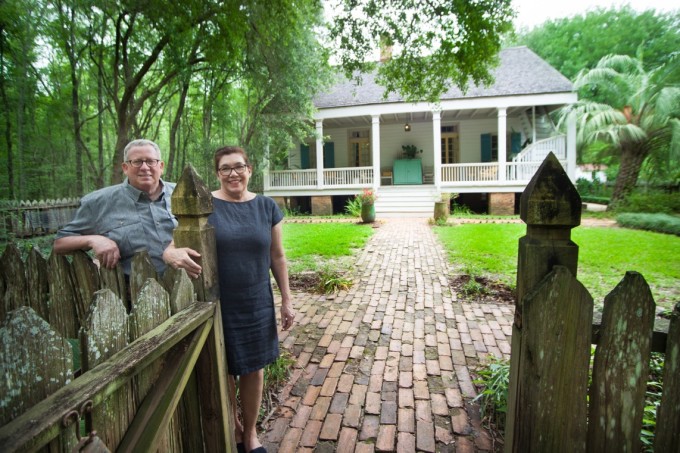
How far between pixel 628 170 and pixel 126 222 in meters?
17.4

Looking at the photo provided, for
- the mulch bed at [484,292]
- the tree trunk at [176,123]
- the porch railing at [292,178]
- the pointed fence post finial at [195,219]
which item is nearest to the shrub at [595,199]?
the porch railing at [292,178]

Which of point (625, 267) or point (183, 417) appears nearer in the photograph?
point (183, 417)

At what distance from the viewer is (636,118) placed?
13.7 meters

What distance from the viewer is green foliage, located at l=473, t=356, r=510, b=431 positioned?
2.24m

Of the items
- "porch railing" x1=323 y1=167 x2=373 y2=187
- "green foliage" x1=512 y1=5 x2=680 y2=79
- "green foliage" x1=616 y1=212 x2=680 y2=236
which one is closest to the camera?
"green foliage" x1=616 y1=212 x2=680 y2=236

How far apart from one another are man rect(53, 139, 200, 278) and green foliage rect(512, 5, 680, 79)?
30365 millimetres

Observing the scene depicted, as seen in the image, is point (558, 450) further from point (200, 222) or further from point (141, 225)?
point (141, 225)

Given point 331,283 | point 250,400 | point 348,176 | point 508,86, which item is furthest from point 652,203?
point 250,400

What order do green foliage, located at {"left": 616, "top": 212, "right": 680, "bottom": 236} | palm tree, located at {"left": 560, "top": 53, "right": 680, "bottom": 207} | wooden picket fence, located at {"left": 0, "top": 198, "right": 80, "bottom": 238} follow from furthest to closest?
palm tree, located at {"left": 560, "top": 53, "right": 680, "bottom": 207}, green foliage, located at {"left": 616, "top": 212, "right": 680, "bottom": 236}, wooden picket fence, located at {"left": 0, "top": 198, "right": 80, "bottom": 238}

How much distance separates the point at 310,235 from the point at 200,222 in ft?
26.7

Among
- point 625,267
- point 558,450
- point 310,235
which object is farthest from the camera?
point 310,235

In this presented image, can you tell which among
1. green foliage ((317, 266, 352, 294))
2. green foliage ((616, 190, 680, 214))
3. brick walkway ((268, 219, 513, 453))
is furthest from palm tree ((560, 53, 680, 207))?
green foliage ((317, 266, 352, 294))

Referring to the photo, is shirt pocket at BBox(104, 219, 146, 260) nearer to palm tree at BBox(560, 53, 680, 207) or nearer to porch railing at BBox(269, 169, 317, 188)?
porch railing at BBox(269, 169, 317, 188)

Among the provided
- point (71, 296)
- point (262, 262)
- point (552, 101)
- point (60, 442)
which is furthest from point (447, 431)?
point (552, 101)
